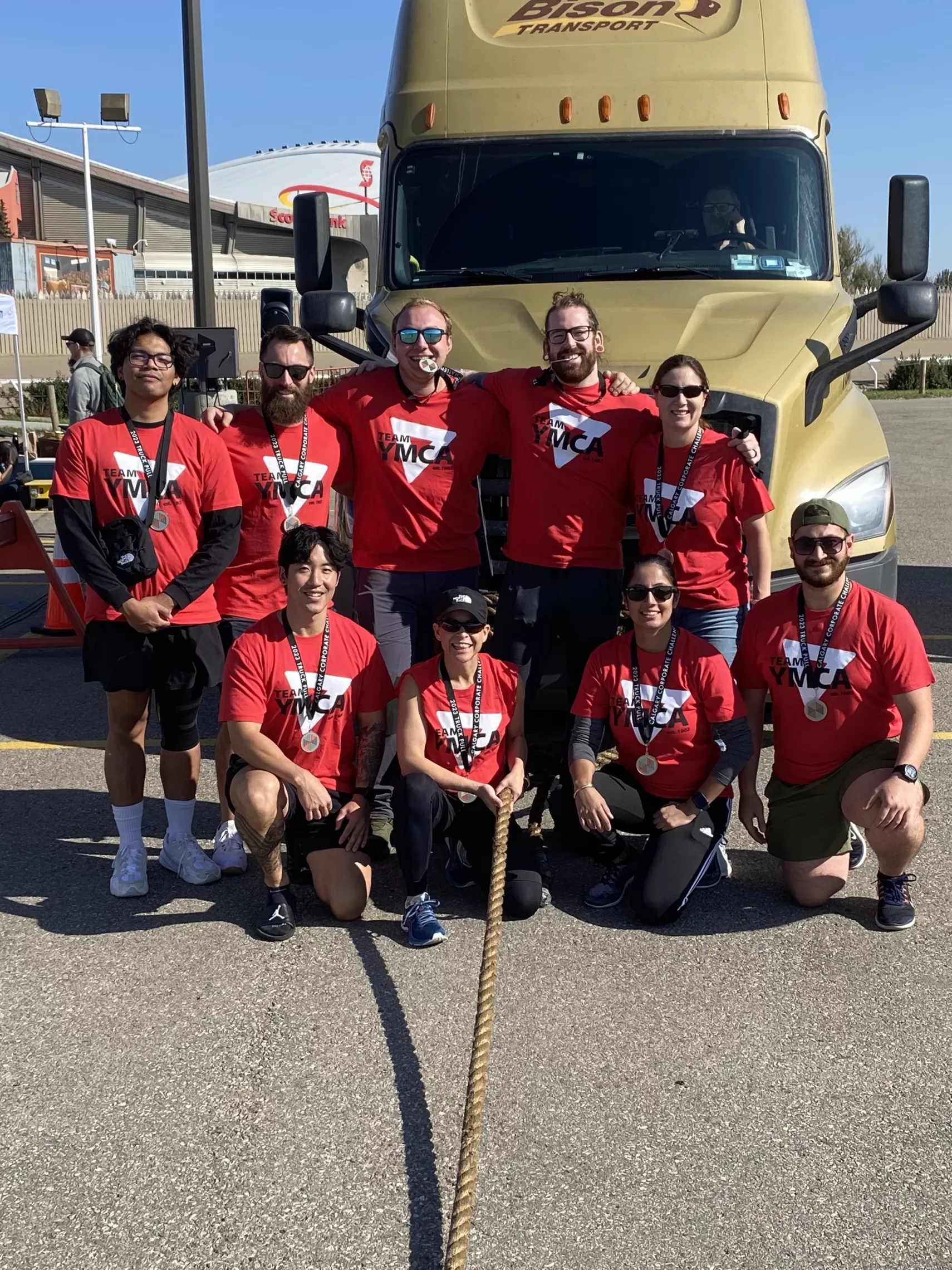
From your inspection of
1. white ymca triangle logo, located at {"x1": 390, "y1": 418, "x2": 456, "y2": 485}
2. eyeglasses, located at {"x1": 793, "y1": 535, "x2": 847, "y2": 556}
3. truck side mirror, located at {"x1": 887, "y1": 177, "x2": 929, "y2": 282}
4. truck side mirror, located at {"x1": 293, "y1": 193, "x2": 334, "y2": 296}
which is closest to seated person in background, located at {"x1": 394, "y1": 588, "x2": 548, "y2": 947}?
white ymca triangle logo, located at {"x1": 390, "y1": 418, "x2": 456, "y2": 485}

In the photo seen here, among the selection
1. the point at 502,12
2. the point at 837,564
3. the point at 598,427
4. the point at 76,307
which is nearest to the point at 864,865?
the point at 837,564

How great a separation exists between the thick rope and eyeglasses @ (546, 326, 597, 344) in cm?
169

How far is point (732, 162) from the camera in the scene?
21.5 ft

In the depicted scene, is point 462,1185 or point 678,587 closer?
point 462,1185

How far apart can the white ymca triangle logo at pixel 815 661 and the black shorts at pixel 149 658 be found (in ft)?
6.76

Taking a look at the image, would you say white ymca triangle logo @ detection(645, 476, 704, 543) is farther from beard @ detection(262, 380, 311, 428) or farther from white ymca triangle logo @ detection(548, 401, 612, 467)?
beard @ detection(262, 380, 311, 428)

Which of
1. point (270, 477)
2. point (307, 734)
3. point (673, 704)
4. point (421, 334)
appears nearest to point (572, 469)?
point (421, 334)

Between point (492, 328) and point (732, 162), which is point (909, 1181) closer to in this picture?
point (492, 328)

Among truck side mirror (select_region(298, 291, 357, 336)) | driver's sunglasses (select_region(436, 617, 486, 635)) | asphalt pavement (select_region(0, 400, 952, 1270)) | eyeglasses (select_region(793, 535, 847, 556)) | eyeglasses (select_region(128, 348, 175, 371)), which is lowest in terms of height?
asphalt pavement (select_region(0, 400, 952, 1270))

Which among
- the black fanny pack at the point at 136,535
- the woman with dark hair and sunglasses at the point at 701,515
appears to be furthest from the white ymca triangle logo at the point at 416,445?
the black fanny pack at the point at 136,535

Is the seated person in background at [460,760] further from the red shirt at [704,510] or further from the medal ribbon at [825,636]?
the medal ribbon at [825,636]

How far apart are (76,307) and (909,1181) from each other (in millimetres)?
43759

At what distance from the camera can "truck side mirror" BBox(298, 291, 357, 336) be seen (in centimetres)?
640

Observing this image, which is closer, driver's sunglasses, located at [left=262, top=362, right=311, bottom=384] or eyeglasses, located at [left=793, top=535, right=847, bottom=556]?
eyeglasses, located at [left=793, top=535, right=847, bottom=556]
